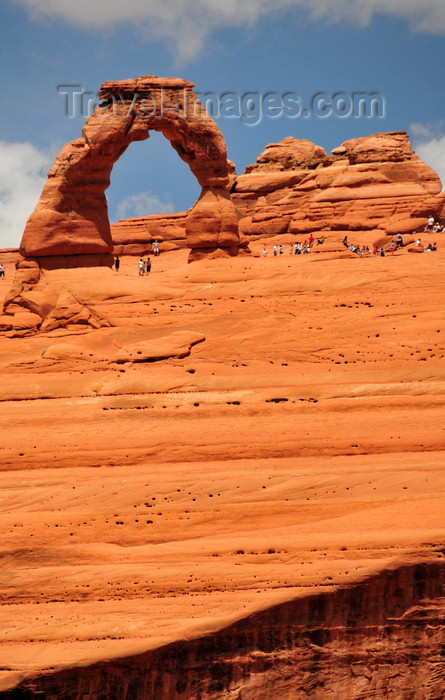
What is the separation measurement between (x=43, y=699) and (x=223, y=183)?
13794 mm

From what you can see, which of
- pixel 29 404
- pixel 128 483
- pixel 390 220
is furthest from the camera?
pixel 390 220

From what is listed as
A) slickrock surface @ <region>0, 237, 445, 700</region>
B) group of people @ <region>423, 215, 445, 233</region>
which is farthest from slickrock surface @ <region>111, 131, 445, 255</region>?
slickrock surface @ <region>0, 237, 445, 700</region>

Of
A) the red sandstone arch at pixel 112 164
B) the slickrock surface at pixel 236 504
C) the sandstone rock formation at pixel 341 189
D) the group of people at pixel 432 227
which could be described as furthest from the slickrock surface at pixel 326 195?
the slickrock surface at pixel 236 504

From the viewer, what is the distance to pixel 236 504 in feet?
41.7

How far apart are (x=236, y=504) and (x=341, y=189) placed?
4012 centimetres

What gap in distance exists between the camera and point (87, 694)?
36.8 feet

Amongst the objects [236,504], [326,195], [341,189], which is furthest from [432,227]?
[236,504]

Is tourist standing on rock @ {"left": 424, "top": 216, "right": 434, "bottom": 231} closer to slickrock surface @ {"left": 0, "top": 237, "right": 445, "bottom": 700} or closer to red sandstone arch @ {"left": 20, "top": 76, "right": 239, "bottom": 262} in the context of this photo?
red sandstone arch @ {"left": 20, "top": 76, "right": 239, "bottom": 262}

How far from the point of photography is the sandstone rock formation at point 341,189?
154 ft

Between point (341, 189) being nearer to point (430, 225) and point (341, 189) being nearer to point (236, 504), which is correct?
point (430, 225)

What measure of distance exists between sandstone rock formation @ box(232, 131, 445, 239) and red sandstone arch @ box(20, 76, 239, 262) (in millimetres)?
25177

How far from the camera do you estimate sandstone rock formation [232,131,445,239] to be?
4697 centimetres

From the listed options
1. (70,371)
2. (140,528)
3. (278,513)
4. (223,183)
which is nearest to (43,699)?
(140,528)

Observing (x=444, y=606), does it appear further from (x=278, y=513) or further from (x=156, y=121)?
(x=156, y=121)
